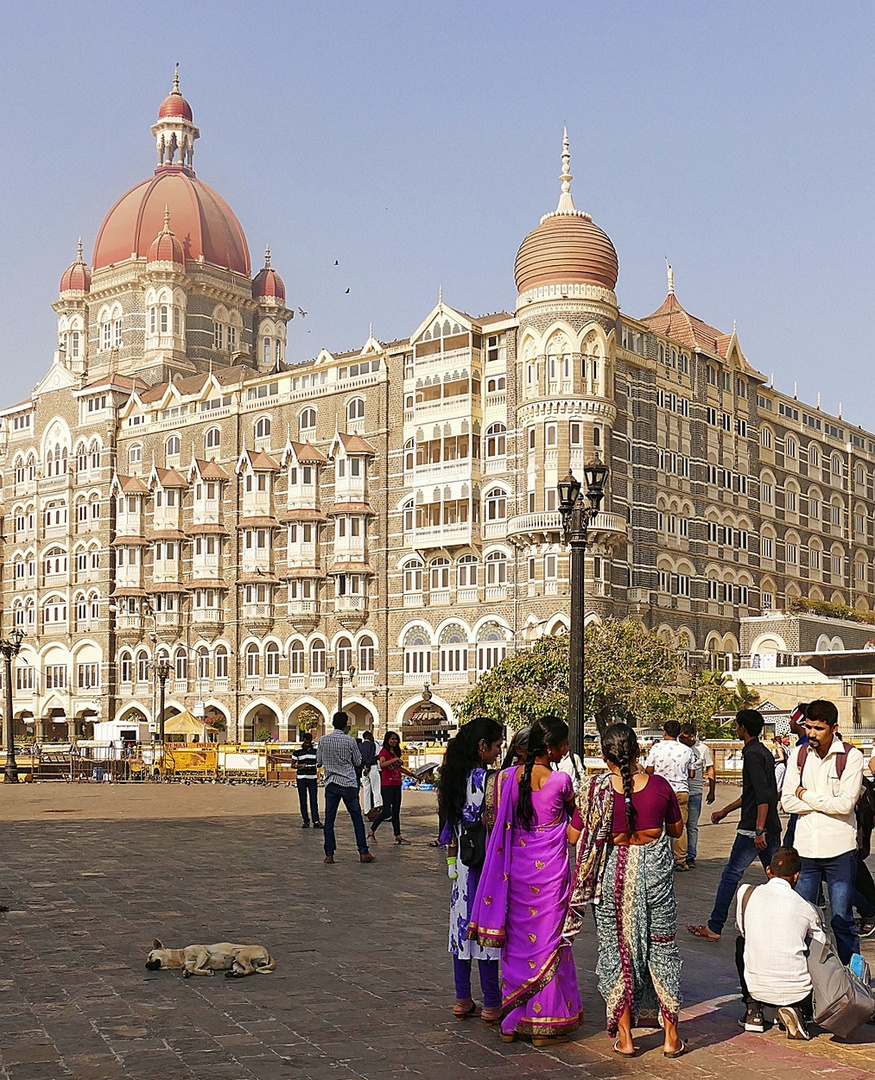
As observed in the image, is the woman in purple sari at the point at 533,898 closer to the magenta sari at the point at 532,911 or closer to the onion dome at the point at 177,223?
the magenta sari at the point at 532,911

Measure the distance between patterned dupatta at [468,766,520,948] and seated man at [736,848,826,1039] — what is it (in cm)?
139

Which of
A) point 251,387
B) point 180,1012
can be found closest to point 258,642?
point 251,387

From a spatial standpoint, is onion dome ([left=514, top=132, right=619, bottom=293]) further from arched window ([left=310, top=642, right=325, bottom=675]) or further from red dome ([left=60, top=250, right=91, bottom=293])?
red dome ([left=60, top=250, right=91, bottom=293])

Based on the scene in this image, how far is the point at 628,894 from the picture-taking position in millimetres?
7023

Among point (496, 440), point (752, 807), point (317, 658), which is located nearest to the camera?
point (752, 807)

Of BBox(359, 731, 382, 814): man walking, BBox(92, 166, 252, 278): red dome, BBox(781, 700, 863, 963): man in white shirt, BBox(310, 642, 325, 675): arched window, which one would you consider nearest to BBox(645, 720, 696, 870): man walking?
BBox(359, 731, 382, 814): man walking

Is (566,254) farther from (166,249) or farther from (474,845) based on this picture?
(474,845)

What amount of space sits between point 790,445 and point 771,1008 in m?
58.1

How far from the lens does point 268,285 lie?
242 ft

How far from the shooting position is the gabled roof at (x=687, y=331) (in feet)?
192

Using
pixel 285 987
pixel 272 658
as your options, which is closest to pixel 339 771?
pixel 285 987

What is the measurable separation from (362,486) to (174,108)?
31.9 metres

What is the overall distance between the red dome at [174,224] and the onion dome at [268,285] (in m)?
0.91

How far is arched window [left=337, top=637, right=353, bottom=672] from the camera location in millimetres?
56281
